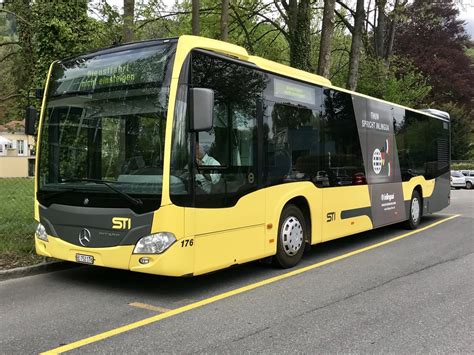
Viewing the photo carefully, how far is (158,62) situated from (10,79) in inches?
820

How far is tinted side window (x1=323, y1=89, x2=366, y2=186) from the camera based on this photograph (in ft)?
29.0

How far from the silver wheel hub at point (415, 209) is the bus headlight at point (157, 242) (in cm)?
856

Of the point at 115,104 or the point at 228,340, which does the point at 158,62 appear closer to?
the point at 115,104

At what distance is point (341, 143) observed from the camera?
9250 mm

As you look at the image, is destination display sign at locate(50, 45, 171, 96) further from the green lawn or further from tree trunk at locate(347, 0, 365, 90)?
tree trunk at locate(347, 0, 365, 90)

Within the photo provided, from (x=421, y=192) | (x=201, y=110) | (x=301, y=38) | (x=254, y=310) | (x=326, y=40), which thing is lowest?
(x=254, y=310)

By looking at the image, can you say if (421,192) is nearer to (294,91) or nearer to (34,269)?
(294,91)

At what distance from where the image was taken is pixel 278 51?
20125 mm

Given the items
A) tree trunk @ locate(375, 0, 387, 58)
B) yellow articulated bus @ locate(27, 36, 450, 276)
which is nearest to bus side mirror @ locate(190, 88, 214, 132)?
yellow articulated bus @ locate(27, 36, 450, 276)

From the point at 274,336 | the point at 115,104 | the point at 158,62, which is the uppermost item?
the point at 158,62

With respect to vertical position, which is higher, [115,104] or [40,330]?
[115,104]

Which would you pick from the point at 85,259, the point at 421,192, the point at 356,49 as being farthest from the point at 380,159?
the point at 356,49

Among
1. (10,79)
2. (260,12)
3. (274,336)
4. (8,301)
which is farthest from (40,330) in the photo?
(10,79)

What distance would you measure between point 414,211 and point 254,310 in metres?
8.40
